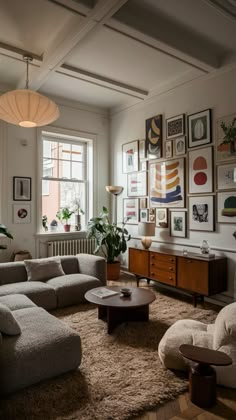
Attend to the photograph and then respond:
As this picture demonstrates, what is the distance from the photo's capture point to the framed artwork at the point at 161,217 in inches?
186

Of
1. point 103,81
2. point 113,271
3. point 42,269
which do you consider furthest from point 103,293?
point 103,81

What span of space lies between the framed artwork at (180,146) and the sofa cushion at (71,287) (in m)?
2.34

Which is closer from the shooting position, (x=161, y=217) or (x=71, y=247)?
(x=161, y=217)

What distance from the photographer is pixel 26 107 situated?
3.02 metres

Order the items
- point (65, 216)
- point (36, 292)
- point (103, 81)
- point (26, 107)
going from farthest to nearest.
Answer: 1. point (65, 216)
2. point (103, 81)
3. point (36, 292)
4. point (26, 107)

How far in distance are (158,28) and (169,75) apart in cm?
125

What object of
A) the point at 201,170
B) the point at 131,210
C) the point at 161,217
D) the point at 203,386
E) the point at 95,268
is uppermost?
the point at 201,170

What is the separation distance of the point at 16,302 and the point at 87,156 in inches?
146

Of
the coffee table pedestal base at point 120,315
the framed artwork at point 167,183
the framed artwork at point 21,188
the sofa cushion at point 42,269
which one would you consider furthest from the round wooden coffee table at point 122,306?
the framed artwork at point 21,188

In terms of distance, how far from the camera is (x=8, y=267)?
383cm

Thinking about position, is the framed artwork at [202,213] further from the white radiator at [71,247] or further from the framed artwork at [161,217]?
the white radiator at [71,247]

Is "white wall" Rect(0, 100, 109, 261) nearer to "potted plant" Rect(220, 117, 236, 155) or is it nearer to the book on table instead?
the book on table

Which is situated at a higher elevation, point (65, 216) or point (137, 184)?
point (137, 184)

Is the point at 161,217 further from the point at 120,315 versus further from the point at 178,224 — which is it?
the point at 120,315
